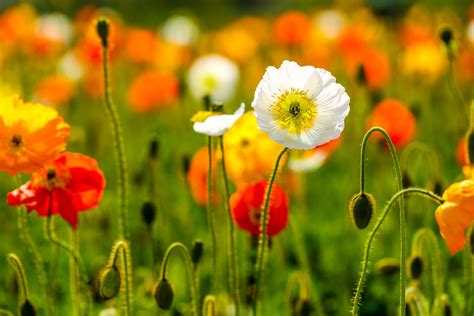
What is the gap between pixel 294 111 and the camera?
1654mm

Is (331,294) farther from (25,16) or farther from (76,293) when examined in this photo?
(25,16)

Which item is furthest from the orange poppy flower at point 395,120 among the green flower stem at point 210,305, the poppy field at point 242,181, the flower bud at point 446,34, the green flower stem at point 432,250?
the green flower stem at point 210,305

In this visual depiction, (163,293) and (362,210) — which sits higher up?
(362,210)

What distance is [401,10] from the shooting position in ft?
31.6

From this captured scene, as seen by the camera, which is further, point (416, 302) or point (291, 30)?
point (291, 30)

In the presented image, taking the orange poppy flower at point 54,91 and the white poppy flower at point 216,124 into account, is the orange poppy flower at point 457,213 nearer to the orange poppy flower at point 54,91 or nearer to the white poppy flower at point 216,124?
the white poppy flower at point 216,124

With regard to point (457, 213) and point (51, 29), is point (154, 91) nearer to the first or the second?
point (51, 29)

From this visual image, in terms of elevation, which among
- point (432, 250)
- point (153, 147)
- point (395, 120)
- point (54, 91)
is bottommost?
point (432, 250)

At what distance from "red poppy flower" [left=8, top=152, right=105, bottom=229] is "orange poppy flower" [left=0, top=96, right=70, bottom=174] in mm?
110

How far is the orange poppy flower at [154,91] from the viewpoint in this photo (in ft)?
13.2

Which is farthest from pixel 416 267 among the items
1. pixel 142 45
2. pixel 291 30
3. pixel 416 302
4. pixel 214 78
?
pixel 142 45

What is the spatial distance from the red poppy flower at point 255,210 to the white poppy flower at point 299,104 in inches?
14.4

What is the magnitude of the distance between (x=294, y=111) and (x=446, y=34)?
0.90 meters

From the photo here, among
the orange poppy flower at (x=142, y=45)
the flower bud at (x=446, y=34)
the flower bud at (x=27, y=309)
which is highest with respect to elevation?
the orange poppy flower at (x=142, y=45)
